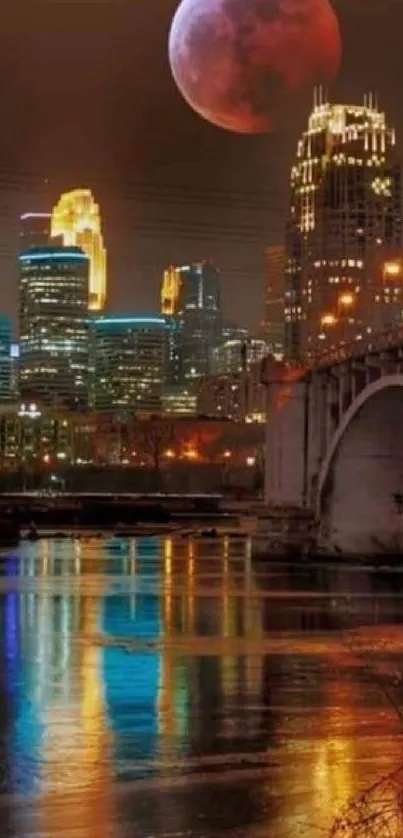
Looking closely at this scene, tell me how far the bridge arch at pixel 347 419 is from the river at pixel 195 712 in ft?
57.6

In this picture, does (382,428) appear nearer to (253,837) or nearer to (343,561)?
(343,561)

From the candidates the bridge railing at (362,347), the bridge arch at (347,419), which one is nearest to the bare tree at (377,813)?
the bridge arch at (347,419)

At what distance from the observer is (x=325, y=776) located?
18562mm

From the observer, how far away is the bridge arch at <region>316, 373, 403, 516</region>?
68312 millimetres

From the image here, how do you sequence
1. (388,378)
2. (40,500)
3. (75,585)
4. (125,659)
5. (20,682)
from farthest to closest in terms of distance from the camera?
(40,500)
(388,378)
(75,585)
(125,659)
(20,682)

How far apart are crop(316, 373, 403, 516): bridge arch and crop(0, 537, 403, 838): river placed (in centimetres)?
1756

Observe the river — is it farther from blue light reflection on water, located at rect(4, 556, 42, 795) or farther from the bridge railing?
the bridge railing

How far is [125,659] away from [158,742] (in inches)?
432

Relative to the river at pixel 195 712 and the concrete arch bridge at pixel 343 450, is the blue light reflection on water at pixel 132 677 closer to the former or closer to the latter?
the river at pixel 195 712

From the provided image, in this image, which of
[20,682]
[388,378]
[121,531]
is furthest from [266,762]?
[121,531]

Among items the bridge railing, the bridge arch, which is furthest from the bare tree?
the bridge railing

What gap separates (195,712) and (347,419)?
50535 millimetres

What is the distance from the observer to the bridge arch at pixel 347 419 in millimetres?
68312

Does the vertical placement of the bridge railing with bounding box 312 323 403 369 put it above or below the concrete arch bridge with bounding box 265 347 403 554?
above
